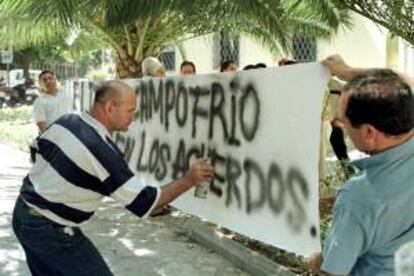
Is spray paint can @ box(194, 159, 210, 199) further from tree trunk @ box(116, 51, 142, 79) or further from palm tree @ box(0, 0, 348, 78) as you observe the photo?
tree trunk @ box(116, 51, 142, 79)

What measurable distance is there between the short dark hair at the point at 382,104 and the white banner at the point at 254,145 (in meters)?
1.61

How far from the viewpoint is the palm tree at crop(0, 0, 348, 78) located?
7559 millimetres

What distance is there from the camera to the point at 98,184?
3.46 meters

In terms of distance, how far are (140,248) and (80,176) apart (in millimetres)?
3363

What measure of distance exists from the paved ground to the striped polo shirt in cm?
244

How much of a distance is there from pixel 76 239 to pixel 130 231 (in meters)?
3.93

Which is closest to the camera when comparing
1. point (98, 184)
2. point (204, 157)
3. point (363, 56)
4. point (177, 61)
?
point (98, 184)

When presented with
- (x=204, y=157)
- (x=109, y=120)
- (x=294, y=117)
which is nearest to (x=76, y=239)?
(x=109, y=120)

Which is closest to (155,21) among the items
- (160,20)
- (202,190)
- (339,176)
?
(160,20)

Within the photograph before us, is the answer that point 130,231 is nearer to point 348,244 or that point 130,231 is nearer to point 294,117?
point 294,117

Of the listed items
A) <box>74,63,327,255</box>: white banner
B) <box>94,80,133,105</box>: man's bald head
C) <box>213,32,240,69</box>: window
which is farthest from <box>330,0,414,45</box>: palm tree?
<box>213,32,240,69</box>: window

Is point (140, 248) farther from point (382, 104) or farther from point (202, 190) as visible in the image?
point (382, 104)

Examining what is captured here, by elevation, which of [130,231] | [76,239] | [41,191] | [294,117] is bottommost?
[130,231]

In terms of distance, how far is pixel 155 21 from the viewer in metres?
10.7
